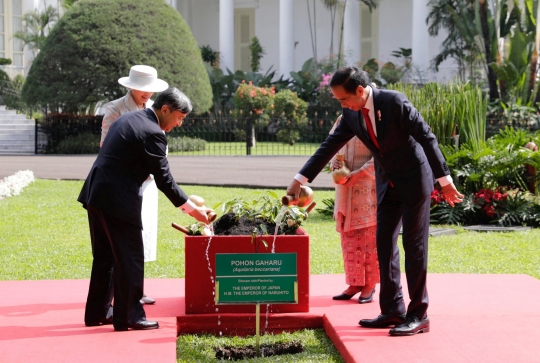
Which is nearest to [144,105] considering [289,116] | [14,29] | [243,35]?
[289,116]

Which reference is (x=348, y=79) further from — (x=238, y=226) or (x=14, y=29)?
(x=14, y=29)

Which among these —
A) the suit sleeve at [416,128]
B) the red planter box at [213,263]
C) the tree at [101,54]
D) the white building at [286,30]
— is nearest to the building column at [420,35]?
the white building at [286,30]

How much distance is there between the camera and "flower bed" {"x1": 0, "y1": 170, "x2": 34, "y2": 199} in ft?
42.8

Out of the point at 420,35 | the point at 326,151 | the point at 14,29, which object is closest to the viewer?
the point at 326,151

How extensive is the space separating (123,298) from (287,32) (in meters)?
31.5

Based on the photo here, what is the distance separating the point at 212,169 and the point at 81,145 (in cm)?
→ 837

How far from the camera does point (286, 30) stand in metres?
35.3

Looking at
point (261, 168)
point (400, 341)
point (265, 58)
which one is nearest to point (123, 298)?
point (400, 341)

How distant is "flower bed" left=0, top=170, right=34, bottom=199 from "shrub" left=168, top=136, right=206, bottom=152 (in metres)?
9.83

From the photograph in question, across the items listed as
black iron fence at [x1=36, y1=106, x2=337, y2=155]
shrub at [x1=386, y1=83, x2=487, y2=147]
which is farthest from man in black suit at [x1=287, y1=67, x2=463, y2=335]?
black iron fence at [x1=36, y1=106, x2=337, y2=155]

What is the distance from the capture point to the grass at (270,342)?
14.8 ft

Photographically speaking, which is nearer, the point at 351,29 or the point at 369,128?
the point at 369,128

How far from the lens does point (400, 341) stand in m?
4.53

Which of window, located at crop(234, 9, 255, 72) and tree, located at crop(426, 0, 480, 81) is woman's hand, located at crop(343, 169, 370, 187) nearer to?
tree, located at crop(426, 0, 480, 81)
